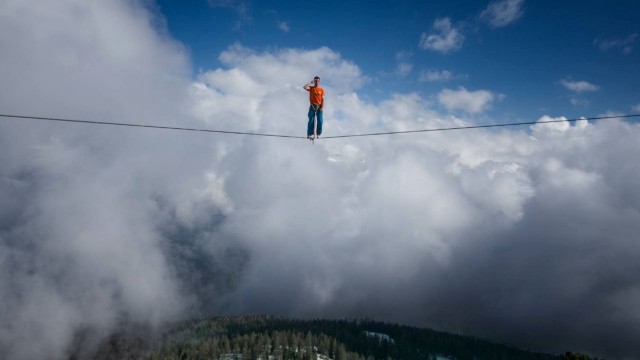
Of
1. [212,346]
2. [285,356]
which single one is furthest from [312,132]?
[212,346]

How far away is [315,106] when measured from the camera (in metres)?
22.8

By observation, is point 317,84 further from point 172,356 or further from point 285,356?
point 172,356

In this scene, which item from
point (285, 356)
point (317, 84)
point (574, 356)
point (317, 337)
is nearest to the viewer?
point (317, 84)

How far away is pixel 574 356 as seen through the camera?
40031 millimetres

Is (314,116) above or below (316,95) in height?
below

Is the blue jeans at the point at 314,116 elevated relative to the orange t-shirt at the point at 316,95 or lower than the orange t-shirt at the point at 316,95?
lower

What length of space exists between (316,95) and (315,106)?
68 centimetres

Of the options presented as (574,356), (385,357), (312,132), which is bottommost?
(385,357)

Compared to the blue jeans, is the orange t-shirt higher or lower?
higher

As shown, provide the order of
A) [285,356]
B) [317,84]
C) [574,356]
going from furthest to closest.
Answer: [285,356]
[574,356]
[317,84]

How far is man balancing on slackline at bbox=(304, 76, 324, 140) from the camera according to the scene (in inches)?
891

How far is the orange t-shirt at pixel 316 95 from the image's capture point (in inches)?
890

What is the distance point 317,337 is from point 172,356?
73.6 metres

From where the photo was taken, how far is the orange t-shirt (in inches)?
890
